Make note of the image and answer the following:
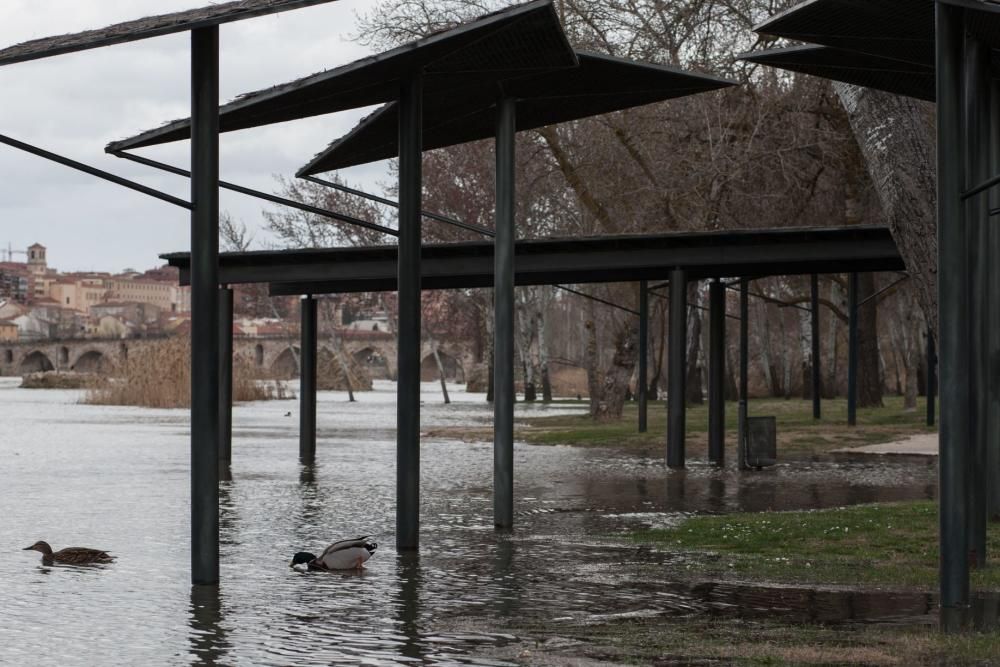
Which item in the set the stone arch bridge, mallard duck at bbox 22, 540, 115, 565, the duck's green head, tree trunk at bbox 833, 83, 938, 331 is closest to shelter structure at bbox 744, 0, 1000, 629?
tree trunk at bbox 833, 83, 938, 331

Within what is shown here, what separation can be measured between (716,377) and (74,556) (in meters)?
15.2

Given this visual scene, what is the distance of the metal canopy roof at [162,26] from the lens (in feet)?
31.8

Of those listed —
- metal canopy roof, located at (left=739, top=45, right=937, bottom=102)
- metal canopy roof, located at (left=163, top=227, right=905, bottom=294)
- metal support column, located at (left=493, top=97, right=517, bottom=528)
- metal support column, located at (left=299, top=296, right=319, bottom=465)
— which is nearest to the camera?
metal canopy roof, located at (left=739, top=45, right=937, bottom=102)

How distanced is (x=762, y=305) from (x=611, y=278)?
33673 mm

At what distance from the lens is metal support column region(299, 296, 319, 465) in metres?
25.9

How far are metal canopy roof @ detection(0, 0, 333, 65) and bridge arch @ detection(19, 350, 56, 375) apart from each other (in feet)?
366

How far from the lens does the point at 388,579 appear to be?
11.2 meters

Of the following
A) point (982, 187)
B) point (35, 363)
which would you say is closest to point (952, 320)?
point (982, 187)

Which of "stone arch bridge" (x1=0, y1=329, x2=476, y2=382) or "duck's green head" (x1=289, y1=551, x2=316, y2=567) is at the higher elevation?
"stone arch bridge" (x1=0, y1=329, x2=476, y2=382)

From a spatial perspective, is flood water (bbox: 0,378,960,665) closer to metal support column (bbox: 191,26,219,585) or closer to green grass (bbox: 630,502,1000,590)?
green grass (bbox: 630,502,1000,590)

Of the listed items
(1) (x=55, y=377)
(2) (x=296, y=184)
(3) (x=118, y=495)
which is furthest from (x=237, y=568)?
(1) (x=55, y=377)

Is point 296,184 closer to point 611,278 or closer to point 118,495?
point 611,278

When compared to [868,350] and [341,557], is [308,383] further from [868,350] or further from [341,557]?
[868,350]

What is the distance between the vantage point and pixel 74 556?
39.8ft
